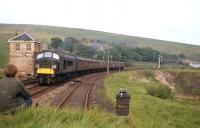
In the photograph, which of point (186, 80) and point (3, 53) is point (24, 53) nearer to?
point (3, 53)

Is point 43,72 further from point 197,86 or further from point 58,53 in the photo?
point 197,86

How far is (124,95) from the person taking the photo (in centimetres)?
1312

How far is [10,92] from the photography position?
10320 millimetres

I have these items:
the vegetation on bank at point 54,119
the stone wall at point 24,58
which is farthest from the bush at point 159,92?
the vegetation on bank at point 54,119

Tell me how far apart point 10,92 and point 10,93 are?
0.02 metres

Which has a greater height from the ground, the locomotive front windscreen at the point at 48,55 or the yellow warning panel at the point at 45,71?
the locomotive front windscreen at the point at 48,55

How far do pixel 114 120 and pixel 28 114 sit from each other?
2.51m

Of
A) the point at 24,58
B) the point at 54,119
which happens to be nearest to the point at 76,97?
the point at 54,119

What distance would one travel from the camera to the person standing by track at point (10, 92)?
1008 centimetres

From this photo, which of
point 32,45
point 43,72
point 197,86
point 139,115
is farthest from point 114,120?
point 197,86

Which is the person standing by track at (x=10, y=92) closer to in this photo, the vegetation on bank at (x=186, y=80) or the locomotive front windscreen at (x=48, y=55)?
the locomotive front windscreen at (x=48, y=55)

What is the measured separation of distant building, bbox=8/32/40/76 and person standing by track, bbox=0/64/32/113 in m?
41.6

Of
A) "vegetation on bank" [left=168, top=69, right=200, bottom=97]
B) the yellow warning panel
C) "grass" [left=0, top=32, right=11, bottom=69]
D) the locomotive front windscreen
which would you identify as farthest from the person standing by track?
"vegetation on bank" [left=168, top=69, right=200, bottom=97]

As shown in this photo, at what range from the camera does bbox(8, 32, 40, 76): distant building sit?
51.9m
